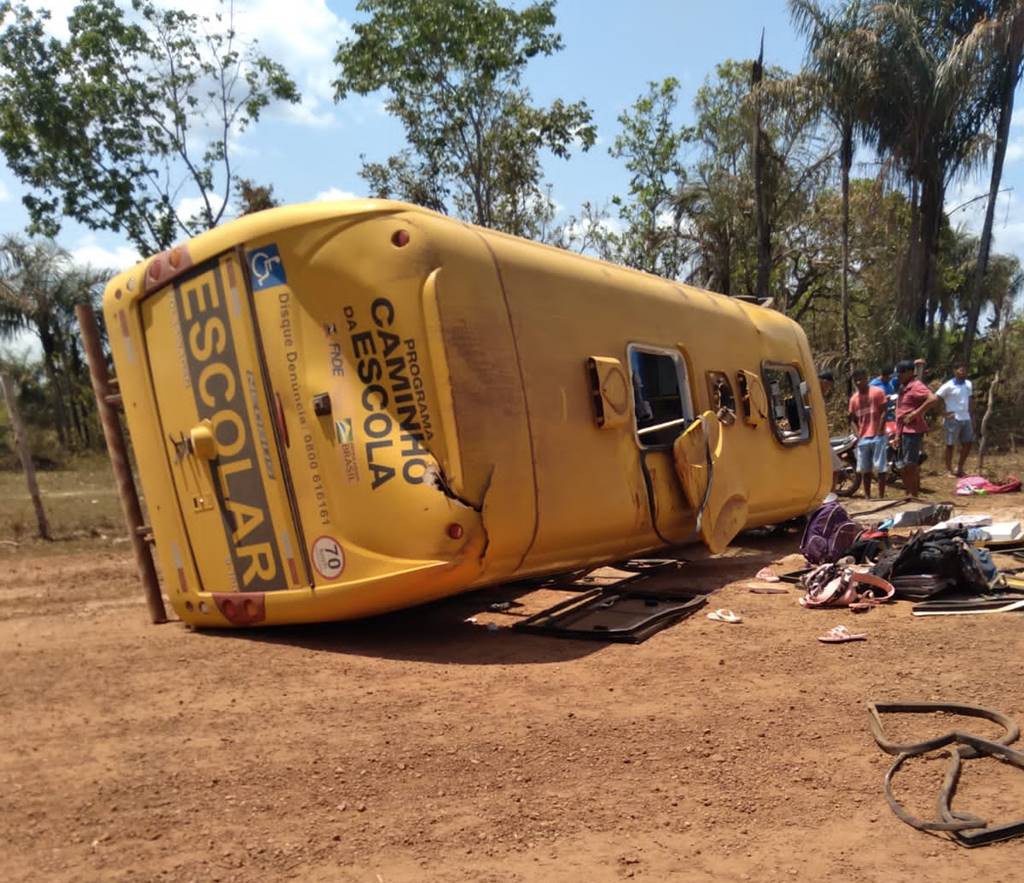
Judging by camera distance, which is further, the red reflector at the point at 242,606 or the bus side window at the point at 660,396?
the bus side window at the point at 660,396

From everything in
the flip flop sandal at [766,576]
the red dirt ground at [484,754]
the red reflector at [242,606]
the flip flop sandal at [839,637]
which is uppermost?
the red reflector at [242,606]

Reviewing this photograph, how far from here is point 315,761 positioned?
3.42 metres

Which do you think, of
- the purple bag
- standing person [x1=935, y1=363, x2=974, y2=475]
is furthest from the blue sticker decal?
standing person [x1=935, y1=363, x2=974, y2=475]

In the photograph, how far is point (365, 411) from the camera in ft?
15.3

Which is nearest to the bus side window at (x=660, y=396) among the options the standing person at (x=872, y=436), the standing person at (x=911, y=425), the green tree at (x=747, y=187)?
the standing person at (x=872, y=436)

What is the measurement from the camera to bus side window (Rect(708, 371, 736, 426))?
686 centimetres

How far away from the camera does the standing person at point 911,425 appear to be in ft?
36.9

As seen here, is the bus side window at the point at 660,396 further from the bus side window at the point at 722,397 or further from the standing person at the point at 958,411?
the standing person at the point at 958,411

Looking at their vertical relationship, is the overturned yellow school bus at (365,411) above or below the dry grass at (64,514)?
above

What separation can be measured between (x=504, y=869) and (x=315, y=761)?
103cm

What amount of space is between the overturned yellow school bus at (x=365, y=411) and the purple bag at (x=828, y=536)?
181 centimetres

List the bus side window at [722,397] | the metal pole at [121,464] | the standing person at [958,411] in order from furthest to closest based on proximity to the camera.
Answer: the standing person at [958,411] → the bus side window at [722,397] → the metal pole at [121,464]

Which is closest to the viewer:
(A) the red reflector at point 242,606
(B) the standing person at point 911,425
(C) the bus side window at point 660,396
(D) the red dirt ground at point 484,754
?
(D) the red dirt ground at point 484,754

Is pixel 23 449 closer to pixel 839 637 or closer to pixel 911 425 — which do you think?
pixel 839 637
